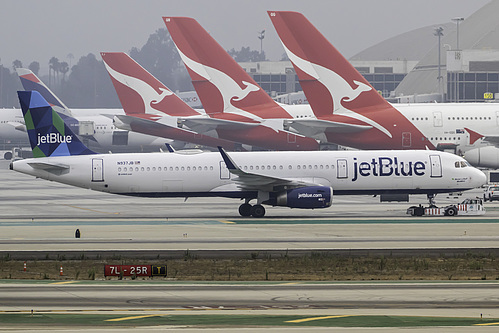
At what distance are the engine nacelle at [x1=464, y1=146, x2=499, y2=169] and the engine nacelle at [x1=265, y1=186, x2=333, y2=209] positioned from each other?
27.1 meters

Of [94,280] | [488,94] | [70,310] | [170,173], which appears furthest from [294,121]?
[488,94]

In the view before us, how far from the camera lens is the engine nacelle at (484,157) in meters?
74.5

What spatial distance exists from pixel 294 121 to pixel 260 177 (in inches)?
937

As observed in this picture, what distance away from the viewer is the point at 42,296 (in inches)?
1081

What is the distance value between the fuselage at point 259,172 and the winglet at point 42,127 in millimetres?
624

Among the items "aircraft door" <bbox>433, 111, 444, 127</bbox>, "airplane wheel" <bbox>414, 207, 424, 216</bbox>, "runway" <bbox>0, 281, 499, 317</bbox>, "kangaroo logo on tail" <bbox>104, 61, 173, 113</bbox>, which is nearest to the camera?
"runway" <bbox>0, 281, 499, 317</bbox>

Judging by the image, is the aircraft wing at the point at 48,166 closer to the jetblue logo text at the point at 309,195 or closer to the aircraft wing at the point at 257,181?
the aircraft wing at the point at 257,181

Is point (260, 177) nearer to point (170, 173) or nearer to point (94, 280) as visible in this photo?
point (170, 173)

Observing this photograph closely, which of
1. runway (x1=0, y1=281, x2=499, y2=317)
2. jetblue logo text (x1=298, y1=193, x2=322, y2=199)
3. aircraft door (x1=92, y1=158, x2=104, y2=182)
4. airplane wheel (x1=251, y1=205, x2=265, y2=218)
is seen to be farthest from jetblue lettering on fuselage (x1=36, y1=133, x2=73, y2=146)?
runway (x1=0, y1=281, x2=499, y2=317)

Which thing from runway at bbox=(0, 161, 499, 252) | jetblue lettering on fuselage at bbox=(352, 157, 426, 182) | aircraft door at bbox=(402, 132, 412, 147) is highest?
aircraft door at bbox=(402, 132, 412, 147)

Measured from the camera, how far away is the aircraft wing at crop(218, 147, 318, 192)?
52.2 m

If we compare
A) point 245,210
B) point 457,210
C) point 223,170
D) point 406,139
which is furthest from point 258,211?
point 406,139

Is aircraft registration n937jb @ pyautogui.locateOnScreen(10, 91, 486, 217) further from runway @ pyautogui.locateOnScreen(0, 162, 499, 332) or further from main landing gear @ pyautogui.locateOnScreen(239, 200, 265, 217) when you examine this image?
runway @ pyautogui.locateOnScreen(0, 162, 499, 332)

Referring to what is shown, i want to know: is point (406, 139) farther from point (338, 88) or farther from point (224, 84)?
point (224, 84)
